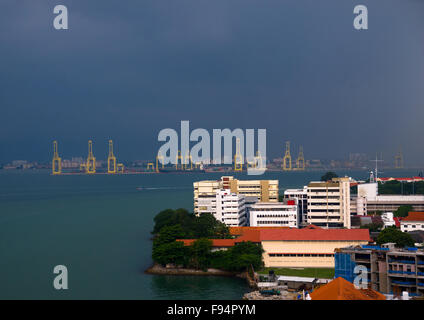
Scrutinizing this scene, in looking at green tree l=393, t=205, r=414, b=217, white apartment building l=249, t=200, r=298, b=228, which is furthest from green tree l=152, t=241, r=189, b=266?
green tree l=393, t=205, r=414, b=217

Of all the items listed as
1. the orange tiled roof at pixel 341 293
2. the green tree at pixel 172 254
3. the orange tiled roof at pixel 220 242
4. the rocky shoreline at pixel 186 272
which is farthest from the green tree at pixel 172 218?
the orange tiled roof at pixel 341 293

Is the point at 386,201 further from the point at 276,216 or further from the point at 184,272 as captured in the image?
the point at 184,272

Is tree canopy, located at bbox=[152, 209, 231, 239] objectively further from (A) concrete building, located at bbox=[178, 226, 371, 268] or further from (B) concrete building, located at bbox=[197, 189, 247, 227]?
(A) concrete building, located at bbox=[178, 226, 371, 268]

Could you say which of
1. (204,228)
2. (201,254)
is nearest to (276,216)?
(204,228)
